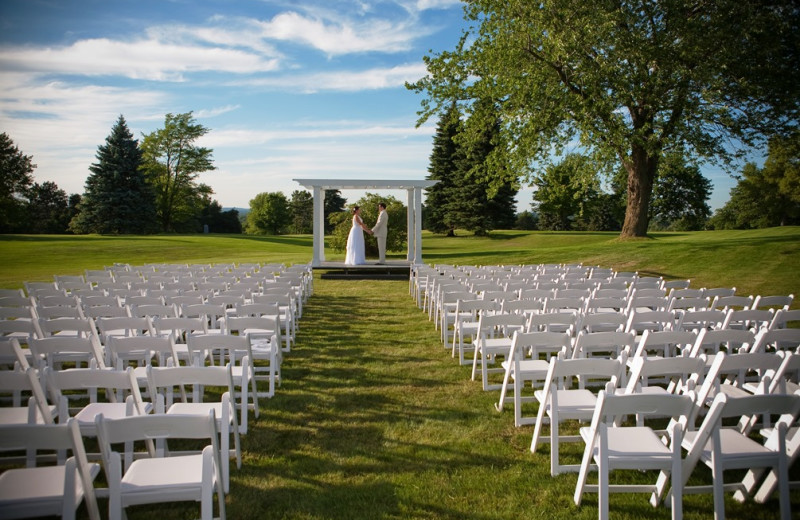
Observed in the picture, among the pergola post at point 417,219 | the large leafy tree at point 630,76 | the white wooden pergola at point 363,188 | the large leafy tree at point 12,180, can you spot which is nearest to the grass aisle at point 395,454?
the white wooden pergola at point 363,188

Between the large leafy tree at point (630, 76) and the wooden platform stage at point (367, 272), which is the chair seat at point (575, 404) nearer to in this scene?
the wooden platform stage at point (367, 272)

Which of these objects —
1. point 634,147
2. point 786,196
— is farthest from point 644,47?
point 786,196

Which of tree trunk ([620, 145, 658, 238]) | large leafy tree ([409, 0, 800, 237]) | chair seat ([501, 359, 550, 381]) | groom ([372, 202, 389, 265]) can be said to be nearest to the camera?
chair seat ([501, 359, 550, 381])

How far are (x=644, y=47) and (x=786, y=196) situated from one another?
1433 inches

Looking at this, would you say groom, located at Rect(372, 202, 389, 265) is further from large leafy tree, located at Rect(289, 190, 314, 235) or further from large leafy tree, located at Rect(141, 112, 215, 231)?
large leafy tree, located at Rect(289, 190, 314, 235)

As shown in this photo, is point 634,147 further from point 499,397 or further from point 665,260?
point 499,397

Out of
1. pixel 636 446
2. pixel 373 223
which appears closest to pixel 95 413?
pixel 636 446

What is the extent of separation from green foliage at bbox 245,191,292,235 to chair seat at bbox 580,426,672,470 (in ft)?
241

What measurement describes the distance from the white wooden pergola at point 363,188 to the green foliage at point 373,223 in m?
4.39

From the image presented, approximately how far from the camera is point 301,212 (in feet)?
233

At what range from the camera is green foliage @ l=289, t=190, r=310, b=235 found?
225 feet

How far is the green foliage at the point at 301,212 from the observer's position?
2694 inches

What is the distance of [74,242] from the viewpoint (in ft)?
103

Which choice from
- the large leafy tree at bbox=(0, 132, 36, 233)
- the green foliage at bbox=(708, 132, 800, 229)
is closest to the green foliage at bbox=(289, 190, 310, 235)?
the large leafy tree at bbox=(0, 132, 36, 233)
